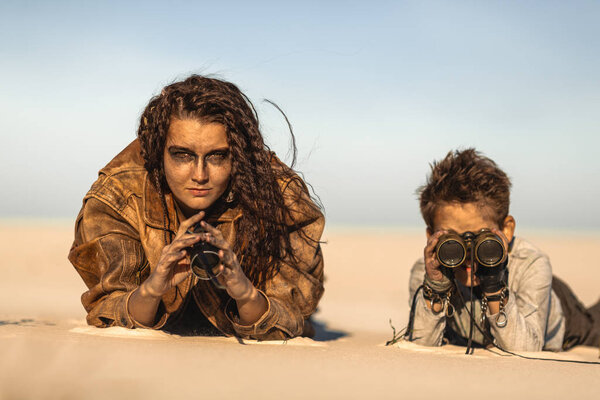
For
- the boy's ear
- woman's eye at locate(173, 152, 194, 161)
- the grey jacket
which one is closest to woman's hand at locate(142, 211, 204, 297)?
woman's eye at locate(173, 152, 194, 161)

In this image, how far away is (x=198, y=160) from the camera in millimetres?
3531

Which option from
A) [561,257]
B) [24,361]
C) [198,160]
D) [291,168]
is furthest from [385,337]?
[561,257]

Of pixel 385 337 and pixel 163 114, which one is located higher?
pixel 163 114

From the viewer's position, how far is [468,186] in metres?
4.22

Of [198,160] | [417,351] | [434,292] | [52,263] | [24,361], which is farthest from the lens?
[52,263]

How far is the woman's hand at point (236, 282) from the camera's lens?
312cm

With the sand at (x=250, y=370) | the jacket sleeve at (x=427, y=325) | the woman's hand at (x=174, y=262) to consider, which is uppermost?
the woman's hand at (x=174, y=262)

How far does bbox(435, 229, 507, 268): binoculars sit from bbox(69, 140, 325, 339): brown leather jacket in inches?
35.1

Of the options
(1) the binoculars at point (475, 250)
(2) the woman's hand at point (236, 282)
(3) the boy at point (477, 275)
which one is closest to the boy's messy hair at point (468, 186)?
(3) the boy at point (477, 275)

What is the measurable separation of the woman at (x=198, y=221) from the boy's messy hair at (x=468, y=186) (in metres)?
0.84

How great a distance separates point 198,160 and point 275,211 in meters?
0.63

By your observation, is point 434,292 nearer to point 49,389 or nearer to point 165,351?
point 165,351

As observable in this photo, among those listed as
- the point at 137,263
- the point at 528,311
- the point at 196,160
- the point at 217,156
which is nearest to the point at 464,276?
the point at 528,311

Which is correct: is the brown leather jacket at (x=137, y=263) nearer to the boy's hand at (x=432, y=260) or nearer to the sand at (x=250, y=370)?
the sand at (x=250, y=370)
